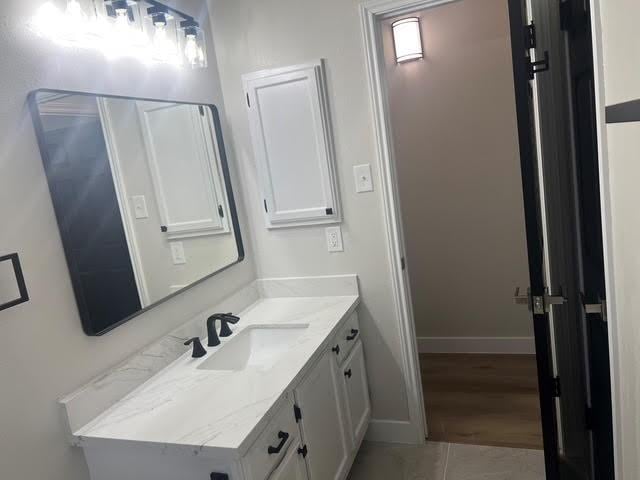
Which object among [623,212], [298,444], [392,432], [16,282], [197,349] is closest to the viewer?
[623,212]

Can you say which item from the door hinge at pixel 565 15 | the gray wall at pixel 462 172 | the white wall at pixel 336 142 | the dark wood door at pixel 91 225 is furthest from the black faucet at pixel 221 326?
the gray wall at pixel 462 172

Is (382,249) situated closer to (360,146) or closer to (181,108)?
(360,146)

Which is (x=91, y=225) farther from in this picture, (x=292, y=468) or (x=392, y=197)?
(x=392, y=197)

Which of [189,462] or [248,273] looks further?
[248,273]

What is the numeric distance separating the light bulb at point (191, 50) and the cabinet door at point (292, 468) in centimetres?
A: 161

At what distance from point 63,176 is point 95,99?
0.32 metres

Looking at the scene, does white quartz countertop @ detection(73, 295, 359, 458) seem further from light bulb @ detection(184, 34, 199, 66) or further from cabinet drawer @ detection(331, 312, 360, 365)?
light bulb @ detection(184, 34, 199, 66)

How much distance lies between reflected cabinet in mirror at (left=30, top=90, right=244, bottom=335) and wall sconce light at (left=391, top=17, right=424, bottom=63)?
1.43 metres

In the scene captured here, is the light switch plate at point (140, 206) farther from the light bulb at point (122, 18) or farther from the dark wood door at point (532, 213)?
the dark wood door at point (532, 213)

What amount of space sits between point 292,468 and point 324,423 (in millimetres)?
311

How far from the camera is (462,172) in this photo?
10.6ft

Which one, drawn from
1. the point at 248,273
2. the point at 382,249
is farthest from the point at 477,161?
the point at 248,273

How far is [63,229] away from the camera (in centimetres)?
150

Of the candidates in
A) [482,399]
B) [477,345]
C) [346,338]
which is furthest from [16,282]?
[477,345]
